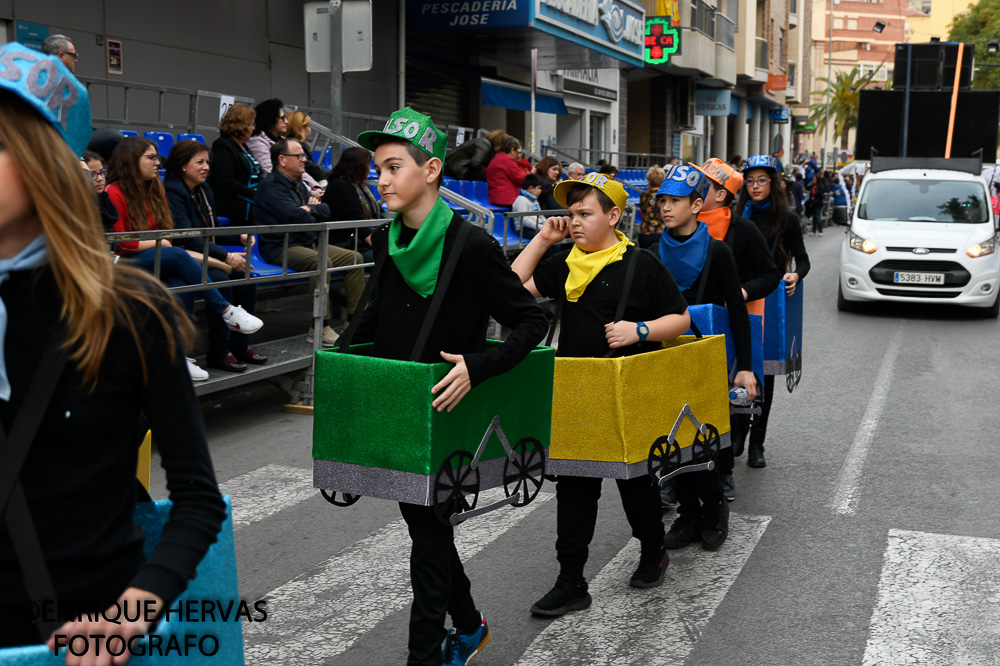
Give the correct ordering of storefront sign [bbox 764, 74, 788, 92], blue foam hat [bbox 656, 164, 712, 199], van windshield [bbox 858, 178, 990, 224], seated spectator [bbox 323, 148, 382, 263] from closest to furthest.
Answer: blue foam hat [bbox 656, 164, 712, 199] < seated spectator [bbox 323, 148, 382, 263] < van windshield [bbox 858, 178, 990, 224] < storefront sign [bbox 764, 74, 788, 92]

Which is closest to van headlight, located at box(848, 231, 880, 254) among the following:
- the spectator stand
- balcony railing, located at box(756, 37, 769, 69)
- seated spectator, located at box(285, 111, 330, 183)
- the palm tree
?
seated spectator, located at box(285, 111, 330, 183)

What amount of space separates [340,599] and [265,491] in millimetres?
1876

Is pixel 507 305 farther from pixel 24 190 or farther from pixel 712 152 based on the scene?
pixel 712 152

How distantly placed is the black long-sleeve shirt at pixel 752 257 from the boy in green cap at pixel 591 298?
1796mm

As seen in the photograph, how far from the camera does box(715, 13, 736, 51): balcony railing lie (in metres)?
40.2

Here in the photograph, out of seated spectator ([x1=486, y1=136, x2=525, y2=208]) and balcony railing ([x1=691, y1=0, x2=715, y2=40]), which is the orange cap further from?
balcony railing ([x1=691, y1=0, x2=715, y2=40])

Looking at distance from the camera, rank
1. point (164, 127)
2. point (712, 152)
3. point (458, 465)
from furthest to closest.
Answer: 1. point (712, 152)
2. point (164, 127)
3. point (458, 465)

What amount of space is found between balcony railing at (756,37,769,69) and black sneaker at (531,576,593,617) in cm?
4837

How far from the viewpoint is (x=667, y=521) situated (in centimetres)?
596

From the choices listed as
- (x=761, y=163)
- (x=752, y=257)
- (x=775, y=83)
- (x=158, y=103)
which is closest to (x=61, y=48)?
(x=158, y=103)

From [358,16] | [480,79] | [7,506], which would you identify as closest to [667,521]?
[7,506]

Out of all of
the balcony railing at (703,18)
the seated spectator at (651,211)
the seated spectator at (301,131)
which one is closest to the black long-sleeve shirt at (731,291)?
the seated spectator at (301,131)

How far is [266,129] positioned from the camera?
36.1 feet

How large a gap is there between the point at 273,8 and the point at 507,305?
13.7 m
